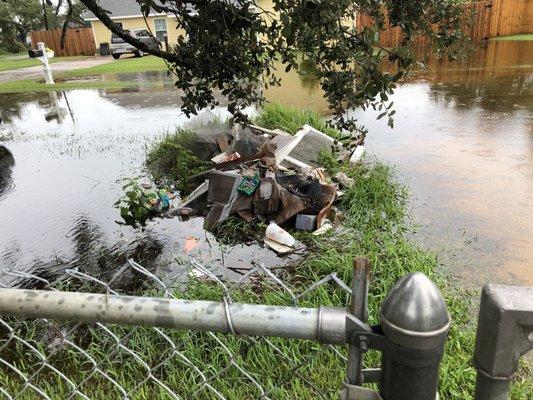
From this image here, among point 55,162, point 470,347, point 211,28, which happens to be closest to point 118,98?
point 55,162

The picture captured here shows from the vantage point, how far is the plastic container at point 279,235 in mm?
4195

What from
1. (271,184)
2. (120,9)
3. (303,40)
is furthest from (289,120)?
(120,9)

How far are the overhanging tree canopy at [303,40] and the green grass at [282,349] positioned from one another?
116 centimetres

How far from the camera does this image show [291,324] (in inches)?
36.6

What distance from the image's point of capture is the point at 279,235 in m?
4.22

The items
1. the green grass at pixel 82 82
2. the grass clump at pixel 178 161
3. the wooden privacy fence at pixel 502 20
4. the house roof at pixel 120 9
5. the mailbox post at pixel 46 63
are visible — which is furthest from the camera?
the house roof at pixel 120 9

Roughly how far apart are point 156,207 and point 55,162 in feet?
10.4

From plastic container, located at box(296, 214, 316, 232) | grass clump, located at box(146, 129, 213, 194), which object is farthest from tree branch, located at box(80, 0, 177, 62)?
grass clump, located at box(146, 129, 213, 194)

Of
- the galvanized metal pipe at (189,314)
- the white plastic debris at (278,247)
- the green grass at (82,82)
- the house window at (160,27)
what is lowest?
the white plastic debris at (278,247)

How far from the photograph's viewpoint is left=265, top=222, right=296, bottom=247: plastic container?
4.20 meters

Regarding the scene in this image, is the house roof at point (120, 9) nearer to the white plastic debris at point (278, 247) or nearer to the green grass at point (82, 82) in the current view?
the green grass at point (82, 82)

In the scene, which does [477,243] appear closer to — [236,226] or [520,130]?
[236,226]

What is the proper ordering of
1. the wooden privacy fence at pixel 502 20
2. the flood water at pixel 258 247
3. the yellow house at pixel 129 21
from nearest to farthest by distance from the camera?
the flood water at pixel 258 247
the wooden privacy fence at pixel 502 20
the yellow house at pixel 129 21

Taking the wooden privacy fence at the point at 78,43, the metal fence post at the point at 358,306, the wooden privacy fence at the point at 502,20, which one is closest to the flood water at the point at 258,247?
the metal fence post at the point at 358,306
